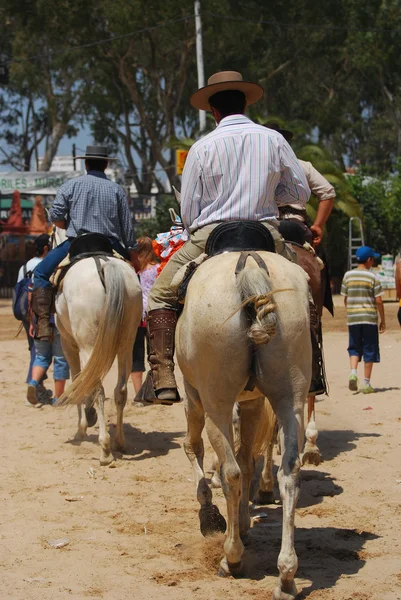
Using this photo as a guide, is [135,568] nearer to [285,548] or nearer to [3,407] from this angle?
[285,548]

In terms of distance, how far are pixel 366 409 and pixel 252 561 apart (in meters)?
5.35

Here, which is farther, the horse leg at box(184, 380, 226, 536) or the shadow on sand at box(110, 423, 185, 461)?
the shadow on sand at box(110, 423, 185, 461)

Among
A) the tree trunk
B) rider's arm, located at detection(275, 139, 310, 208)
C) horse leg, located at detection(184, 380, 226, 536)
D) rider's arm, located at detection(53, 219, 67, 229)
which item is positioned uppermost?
the tree trunk

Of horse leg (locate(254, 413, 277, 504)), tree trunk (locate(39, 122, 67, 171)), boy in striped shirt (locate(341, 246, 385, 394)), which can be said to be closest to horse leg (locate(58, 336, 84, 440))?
horse leg (locate(254, 413, 277, 504))

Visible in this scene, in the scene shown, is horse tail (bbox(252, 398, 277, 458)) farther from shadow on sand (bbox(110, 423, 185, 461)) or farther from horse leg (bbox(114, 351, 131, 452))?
horse leg (bbox(114, 351, 131, 452))

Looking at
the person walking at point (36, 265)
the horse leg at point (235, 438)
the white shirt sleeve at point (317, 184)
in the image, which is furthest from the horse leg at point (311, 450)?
the person walking at point (36, 265)

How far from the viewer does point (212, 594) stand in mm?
4691

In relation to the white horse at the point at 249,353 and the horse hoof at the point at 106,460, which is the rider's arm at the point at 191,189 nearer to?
the white horse at the point at 249,353

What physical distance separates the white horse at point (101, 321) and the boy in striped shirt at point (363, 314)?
4.09 meters

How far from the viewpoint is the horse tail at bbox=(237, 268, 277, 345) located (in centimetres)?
439

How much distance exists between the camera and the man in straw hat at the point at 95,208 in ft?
29.5

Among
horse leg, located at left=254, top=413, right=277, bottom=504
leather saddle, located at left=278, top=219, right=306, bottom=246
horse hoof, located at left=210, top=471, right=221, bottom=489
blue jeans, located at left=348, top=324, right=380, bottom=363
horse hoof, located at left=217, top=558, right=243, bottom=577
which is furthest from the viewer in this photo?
blue jeans, located at left=348, top=324, right=380, bottom=363

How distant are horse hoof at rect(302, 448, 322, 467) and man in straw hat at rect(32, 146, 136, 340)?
2.89 meters

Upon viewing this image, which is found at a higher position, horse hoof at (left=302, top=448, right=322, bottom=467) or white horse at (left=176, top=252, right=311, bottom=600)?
white horse at (left=176, top=252, right=311, bottom=600)
